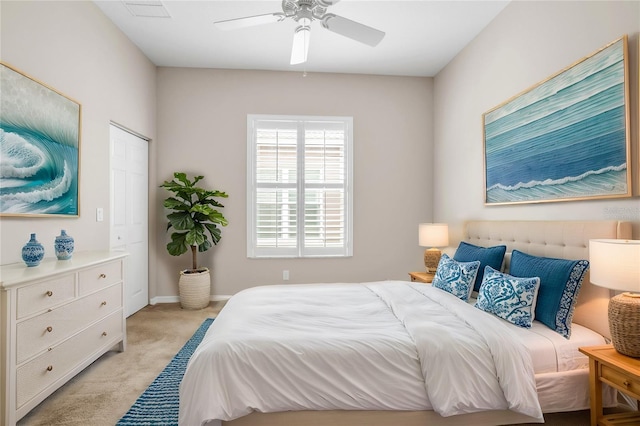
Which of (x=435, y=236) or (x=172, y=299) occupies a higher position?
(x=435, y=236)

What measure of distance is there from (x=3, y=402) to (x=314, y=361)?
1.54 meters

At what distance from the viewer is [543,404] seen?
1.72m

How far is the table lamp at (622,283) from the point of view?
1538mm

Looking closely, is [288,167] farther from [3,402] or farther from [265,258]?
[3,402]

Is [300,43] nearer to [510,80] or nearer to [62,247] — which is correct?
[510,80]

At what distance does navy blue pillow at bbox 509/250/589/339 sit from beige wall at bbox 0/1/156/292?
3.35 metres

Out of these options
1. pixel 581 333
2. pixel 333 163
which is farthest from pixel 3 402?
pixel 333 163

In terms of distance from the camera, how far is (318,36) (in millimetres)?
3484

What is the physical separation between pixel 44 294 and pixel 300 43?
7.66 feet

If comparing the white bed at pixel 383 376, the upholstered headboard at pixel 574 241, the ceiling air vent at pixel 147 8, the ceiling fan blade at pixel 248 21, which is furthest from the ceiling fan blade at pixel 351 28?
the white bed at pixel 383 376

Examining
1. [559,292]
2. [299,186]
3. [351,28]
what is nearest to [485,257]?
[559,292]

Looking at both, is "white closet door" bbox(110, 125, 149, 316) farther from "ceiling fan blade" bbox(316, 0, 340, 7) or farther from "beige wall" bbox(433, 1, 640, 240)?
"beige wall" bbox(433, 1, 640, 240)

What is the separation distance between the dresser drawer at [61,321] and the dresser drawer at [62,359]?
0.05 meters

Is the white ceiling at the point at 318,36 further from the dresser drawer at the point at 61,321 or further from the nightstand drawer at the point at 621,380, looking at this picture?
the nightstand drawer at the point at 621,380
